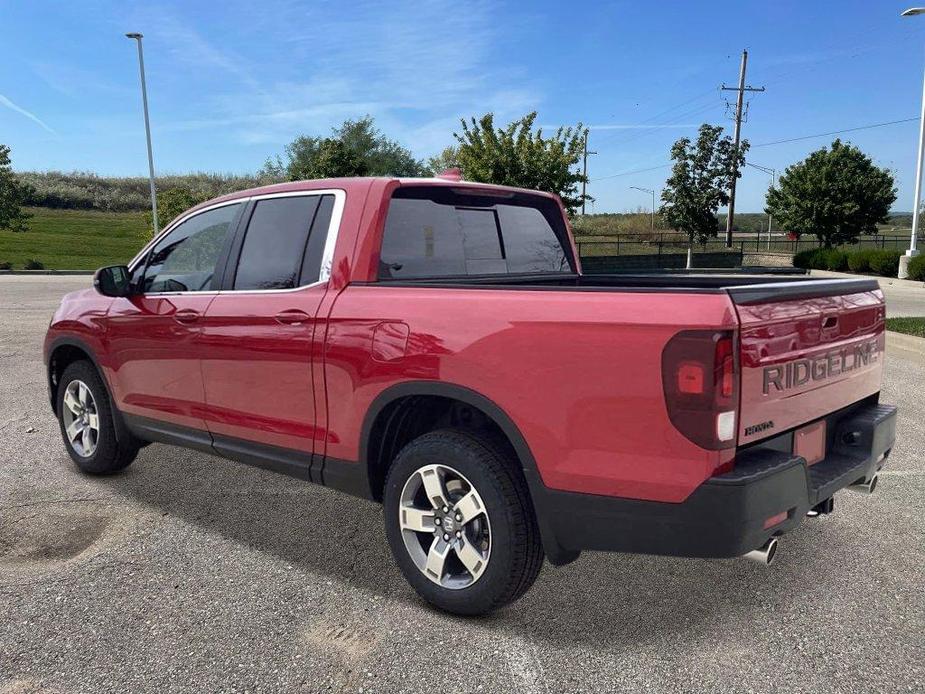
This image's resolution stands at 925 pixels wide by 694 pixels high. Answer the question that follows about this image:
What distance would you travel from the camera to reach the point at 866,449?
3209 millimetres

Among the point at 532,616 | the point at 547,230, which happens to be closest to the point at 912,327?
the point at 547,230

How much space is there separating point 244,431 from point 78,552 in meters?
1.01

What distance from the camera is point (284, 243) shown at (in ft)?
12.5

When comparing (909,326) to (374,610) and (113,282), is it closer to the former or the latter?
(374,610)

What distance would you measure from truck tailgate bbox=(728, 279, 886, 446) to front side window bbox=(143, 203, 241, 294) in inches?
110

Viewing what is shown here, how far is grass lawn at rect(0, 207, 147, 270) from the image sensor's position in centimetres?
3931

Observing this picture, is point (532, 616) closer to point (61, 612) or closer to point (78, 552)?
point (61, 612)

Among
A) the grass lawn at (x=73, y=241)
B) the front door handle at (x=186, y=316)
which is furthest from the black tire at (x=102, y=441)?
the grass lawn at (x=73, y=241)

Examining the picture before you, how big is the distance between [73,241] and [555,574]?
52.0 meters

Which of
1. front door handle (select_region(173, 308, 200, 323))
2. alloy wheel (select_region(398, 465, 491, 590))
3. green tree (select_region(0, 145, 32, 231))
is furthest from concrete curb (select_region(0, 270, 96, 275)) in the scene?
alloy wheel (select_region(398, 465, 491, 590))

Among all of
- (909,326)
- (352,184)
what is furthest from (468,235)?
(909,326)

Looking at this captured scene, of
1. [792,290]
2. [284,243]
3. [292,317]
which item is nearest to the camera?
[792,290]

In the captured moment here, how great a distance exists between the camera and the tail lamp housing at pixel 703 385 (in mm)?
2381

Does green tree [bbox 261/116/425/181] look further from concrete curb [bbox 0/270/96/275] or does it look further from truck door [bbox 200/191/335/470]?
truck door [bbox 200/191/335/470]
